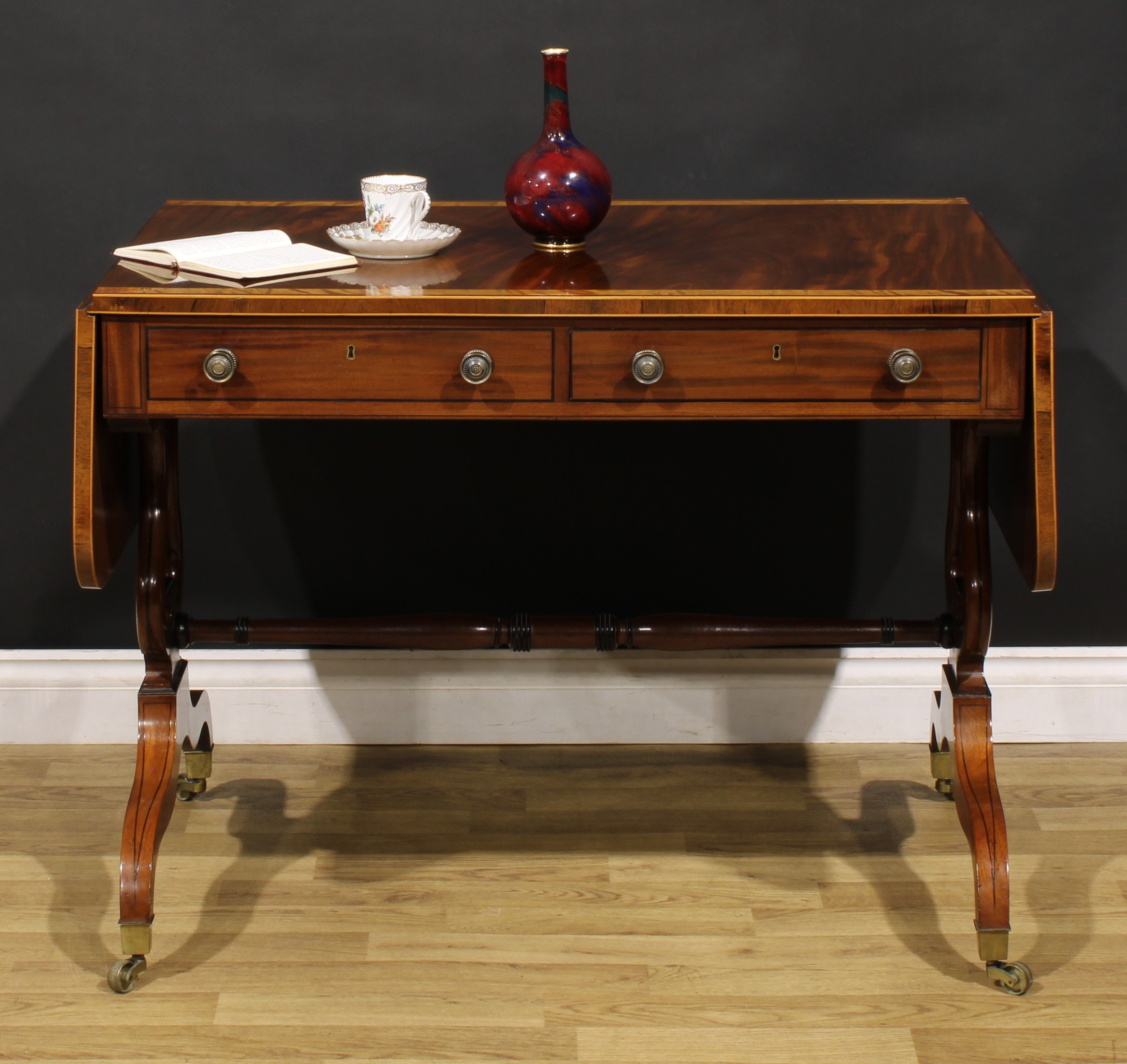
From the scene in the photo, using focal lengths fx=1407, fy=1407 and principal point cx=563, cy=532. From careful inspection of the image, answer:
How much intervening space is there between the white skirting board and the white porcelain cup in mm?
957

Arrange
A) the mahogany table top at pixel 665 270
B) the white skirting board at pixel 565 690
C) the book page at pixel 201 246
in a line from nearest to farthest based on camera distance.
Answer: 1. the mahogany table top at pixel 665 270
2. the book page at pixel 201 246
3. the white skirting board at pixel 565 690

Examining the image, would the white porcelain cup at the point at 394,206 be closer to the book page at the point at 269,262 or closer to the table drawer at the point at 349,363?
the book page at the point at 269,262

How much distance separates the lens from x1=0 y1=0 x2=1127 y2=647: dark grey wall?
2389 millimetres

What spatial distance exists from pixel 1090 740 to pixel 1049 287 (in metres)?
0.87

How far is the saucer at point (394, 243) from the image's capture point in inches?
76.0

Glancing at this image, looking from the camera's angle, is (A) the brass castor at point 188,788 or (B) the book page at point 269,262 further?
(A) the brass castor at point 188,788

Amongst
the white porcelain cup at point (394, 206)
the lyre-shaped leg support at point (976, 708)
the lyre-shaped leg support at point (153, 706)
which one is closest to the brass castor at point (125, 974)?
the lyre-shaped leg support at point (153, 706)

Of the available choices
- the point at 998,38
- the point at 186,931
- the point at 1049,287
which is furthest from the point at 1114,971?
the point at 998,38

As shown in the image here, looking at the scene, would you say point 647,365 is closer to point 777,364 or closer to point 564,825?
point 777,364

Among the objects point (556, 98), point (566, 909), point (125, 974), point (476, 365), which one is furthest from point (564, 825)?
point (556, 98)

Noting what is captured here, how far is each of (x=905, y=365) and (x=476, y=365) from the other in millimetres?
541

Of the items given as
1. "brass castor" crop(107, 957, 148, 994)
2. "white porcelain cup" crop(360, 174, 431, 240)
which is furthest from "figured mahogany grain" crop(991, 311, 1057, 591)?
"brass castor" crop(107, 957, 148, 994)

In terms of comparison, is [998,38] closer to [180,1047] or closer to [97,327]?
[97,327]

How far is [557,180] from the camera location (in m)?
1.90
